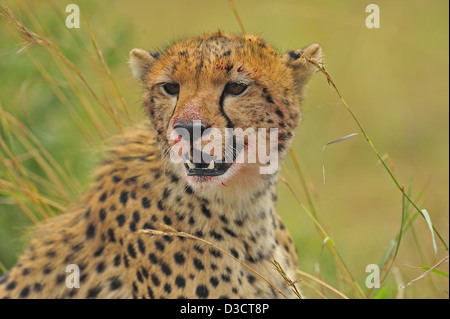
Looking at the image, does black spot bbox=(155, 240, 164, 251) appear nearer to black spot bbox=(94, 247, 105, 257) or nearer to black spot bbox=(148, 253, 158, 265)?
black spot bbox=(148, 253, 158, 265)

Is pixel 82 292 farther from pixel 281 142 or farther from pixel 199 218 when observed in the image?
pixel 281 142

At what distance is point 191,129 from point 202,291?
24.4 inches

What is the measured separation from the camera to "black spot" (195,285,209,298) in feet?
8.46

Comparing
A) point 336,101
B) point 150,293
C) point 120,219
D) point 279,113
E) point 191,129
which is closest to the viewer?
point 191,129

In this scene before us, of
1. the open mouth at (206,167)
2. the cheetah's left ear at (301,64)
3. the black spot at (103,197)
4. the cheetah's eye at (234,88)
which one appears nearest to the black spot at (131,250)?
the black spot at (103,197)

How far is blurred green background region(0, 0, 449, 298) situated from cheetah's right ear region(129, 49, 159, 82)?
22.3 inches

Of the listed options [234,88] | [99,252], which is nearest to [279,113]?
[234,88]

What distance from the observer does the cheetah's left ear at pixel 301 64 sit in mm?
2684

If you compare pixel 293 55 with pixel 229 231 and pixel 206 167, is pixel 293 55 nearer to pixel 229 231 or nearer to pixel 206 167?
pixel 206 167

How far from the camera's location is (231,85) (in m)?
2.47

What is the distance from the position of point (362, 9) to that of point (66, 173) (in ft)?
15.1

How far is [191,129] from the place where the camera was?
230cm

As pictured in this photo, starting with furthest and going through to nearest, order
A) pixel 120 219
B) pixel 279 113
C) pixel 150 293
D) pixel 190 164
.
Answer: pixel 120 219 < pixel 150 293 < pixel 279 113 < pixel 190 164
